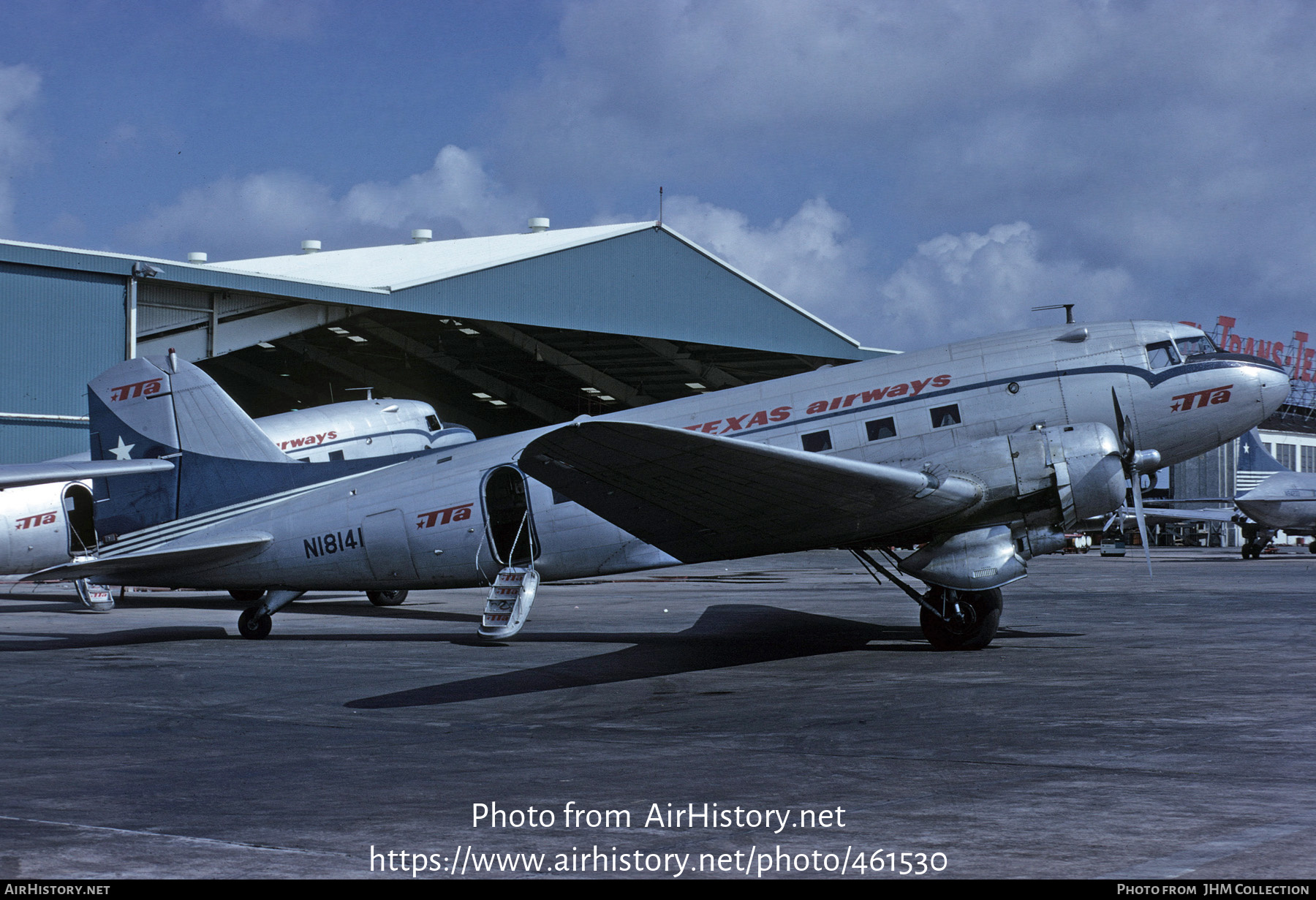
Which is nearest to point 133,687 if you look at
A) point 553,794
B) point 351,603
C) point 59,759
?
point 59,759

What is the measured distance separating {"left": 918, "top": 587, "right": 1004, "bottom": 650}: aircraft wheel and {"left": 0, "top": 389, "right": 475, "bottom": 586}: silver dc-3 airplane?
30.0 ft

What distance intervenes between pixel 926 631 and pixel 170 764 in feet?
36.0

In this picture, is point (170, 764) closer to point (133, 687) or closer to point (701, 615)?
point (133, 687)

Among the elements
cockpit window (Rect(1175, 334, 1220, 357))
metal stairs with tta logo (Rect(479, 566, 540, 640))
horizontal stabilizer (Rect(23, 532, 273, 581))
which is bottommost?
metal stairs with tta logo (Rect(479, 566, 540, 640))

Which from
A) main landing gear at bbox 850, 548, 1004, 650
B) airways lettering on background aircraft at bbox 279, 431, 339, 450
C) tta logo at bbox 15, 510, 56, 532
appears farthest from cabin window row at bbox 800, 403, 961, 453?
tta logo at bbox 15, 510, 56, 532

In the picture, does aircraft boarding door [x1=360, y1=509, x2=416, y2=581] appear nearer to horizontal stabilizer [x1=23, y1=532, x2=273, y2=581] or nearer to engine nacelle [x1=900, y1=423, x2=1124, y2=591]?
horizontal stabilizer [x1=23, y1=532, x2=273, y2=581]

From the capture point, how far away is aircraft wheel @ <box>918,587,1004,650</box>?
16.5m

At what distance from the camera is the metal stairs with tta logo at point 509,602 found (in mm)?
17234

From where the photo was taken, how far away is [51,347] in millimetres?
34344

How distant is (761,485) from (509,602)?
525 cm

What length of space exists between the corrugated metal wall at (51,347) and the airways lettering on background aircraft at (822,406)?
2487cm

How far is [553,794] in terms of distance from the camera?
7.81 m

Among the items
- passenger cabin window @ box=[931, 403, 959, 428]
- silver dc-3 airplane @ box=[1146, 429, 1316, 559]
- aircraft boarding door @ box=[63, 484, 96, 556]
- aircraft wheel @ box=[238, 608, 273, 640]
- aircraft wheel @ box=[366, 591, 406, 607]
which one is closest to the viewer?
passenger cabin window @ box=[931, 403, 959, 428]

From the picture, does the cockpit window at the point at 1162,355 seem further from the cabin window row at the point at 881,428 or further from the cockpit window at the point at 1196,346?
the cabin window row at the point at 881,428
